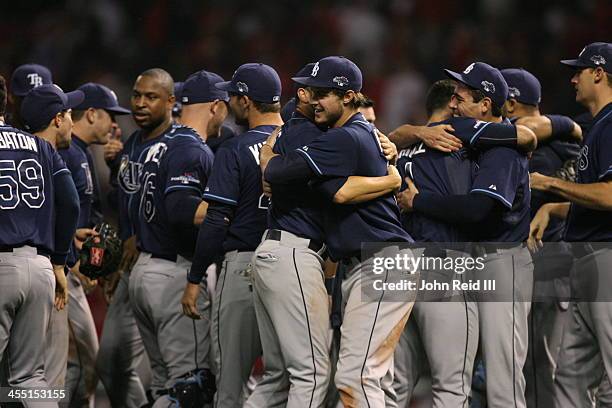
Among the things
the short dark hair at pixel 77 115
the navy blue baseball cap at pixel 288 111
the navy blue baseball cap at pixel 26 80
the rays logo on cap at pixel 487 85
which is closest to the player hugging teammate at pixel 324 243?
the rays logo on cap at pixel 487 85

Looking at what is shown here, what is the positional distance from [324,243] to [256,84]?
103 centimetres

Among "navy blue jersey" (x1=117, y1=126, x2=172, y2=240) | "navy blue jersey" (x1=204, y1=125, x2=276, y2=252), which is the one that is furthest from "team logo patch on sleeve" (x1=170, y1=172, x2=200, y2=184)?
"navy blue jersey" (x1=117, y1=126, x2=172, y2=240)

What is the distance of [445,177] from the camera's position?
5.20 m

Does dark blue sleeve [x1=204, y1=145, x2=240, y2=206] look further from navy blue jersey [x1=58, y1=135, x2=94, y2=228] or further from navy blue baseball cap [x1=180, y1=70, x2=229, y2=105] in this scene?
navy blue jersey [x1=58, y1=135, x2=94, y2=228]

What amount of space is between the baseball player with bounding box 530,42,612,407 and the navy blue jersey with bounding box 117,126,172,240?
7.46 feet

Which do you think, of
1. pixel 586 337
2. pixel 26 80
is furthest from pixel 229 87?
pixel 586 337

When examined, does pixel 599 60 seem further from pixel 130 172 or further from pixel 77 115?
pixel 77 115

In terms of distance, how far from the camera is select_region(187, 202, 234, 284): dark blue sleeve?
5281 millimetres

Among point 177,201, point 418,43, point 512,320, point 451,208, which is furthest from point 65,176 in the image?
point 418,43

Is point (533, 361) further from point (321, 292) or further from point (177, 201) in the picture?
point (177, 201)

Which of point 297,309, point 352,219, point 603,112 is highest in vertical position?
point 603,112

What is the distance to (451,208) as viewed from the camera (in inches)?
199

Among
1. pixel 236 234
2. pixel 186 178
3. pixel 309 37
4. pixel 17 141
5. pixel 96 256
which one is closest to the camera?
pixel 17 141

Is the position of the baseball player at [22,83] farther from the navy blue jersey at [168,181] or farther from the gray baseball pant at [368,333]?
the gray baseball pant at [368,333]
